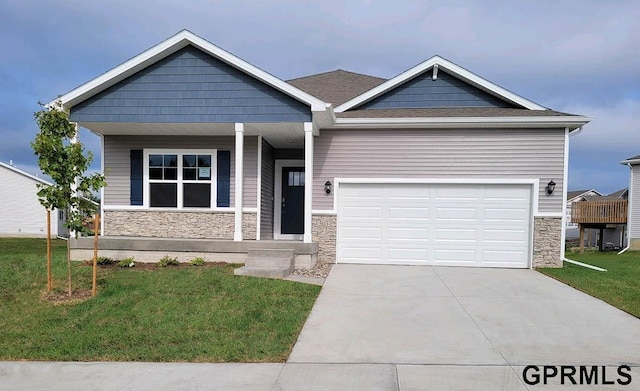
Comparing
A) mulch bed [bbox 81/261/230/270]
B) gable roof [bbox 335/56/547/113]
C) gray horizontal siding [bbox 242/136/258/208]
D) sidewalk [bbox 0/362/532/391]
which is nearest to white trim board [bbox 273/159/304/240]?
gray horizontal siding [bbox 242/136/258/208]

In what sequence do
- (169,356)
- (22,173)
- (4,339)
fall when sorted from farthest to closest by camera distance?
(22,173), (4,339), (169,356)

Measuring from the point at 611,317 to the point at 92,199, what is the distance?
8613mm

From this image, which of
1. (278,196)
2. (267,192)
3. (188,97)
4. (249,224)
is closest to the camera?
(188,97)

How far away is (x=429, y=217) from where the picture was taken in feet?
33.7

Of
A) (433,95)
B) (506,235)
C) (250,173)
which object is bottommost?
(506,235)

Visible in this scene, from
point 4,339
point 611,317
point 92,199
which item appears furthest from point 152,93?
point 611,317

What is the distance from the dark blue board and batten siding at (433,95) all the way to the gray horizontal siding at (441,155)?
133 cm

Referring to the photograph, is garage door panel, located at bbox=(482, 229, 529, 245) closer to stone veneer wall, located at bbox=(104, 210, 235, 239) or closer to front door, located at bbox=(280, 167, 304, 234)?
front door, located at bbox=(280, 167, 304, 234)

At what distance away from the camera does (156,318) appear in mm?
5605

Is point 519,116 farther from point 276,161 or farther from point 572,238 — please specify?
point 572,238

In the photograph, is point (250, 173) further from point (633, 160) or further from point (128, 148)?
point (633, 160)

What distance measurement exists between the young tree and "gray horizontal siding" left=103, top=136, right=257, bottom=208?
422 cm

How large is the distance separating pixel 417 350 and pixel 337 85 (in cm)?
1086

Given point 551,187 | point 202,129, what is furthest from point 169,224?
point 551,187
